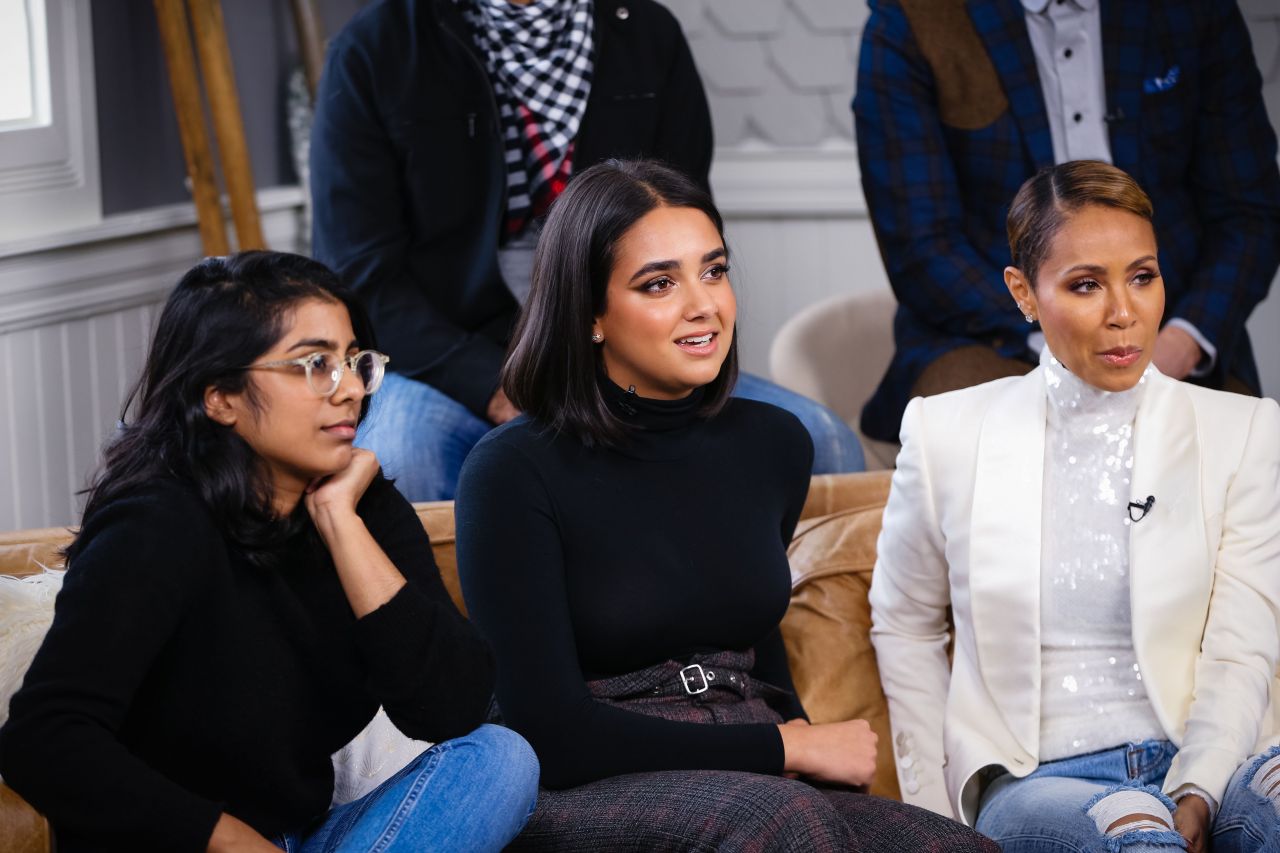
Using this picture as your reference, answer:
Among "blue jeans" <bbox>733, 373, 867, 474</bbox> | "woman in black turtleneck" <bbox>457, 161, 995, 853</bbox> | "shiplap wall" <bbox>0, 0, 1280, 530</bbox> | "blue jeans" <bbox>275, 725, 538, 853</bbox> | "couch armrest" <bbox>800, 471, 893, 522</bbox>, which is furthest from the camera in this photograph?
"shiplap wall" <bbox>0, 0, 1280, 530</bbox>

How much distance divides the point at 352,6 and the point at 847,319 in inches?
62.4

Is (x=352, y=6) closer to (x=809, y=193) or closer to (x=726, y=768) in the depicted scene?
(x=809, y=193)

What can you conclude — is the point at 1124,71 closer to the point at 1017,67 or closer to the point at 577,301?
the point at 1017,67

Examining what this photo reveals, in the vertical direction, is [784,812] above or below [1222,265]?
below

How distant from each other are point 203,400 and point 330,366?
0.44ft

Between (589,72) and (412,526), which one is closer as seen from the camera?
(412,526)

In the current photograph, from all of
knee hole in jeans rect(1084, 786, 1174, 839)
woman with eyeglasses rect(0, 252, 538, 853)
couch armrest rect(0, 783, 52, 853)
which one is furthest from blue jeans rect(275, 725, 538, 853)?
knee hole in jeans rect(1084, 786, 1174, 839)

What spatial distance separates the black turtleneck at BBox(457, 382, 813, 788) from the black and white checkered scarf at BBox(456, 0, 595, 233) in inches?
36.9

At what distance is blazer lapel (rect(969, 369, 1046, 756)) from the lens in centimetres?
190

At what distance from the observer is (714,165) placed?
3863 millimetres

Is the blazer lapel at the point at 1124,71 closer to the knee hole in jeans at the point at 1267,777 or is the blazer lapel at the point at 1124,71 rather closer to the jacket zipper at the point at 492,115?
the jacket zipper at the point at 492,115

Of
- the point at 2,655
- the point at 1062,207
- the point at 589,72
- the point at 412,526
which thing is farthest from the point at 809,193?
the point at 2,655

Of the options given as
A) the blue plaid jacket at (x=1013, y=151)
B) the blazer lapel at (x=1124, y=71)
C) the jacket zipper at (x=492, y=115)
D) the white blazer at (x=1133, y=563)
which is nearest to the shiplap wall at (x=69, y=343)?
the jacket zipper at (x=492, y=115)

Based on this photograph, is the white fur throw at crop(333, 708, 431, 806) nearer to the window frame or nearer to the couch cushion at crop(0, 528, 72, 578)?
the couch cushion at crop(0, 528, 72, 578)
